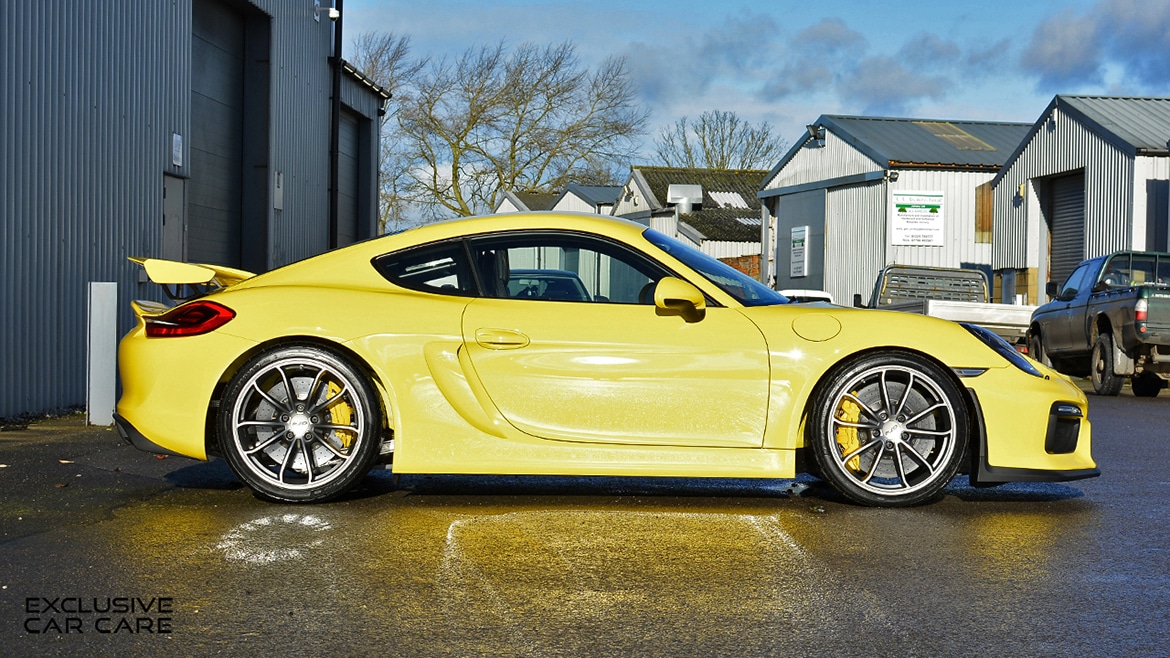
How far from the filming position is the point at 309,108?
20422mm

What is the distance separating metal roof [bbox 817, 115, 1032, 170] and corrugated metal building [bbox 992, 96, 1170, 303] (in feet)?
16.0

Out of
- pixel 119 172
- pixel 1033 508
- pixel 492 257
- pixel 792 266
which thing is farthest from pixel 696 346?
pixel 792 266

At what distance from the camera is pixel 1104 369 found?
1534 cm

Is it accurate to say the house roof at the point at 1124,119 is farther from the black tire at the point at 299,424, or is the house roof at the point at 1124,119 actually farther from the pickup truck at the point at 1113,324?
the black tire at the point at 299,424

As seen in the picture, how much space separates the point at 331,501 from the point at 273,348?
0.75 metres

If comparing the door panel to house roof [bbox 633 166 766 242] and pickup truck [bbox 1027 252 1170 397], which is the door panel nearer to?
pickup truck [bbox 1027 252 1170 397]

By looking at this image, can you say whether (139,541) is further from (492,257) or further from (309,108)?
(309,108)

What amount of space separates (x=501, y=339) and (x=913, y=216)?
31.9 m

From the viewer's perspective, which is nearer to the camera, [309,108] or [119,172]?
[119,172]

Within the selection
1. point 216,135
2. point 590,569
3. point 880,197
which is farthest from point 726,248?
point 590,569

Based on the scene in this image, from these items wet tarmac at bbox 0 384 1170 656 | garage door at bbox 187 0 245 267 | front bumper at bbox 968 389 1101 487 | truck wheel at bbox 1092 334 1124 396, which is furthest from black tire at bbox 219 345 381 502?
truck wheel at bbox 1092 334 1124 396

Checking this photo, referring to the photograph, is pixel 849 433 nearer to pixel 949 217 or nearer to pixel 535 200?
pixel 949 217

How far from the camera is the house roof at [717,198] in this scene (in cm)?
5888

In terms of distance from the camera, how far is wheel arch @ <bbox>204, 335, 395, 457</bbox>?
19.1 feet
